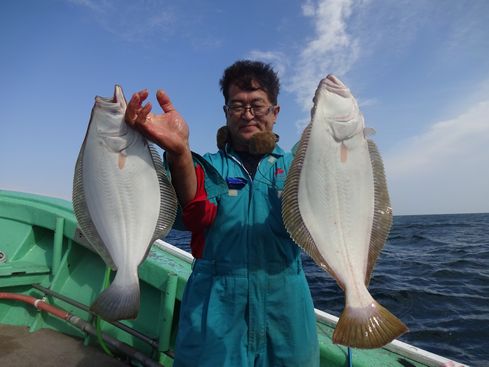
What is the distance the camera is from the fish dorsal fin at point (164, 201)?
2.04 meters

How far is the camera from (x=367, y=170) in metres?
2.00

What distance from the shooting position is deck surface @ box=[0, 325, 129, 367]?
3850 millimetres

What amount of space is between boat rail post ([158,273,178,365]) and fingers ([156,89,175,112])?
2076mm

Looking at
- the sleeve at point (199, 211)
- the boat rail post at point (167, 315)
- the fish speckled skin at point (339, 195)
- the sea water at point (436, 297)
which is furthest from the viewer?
the sea water at point (436, 297)

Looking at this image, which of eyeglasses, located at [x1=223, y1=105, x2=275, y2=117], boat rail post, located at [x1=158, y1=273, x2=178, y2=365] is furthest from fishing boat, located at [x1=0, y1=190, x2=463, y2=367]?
eyeglasses, located at [x1=223, y1=105, x2=275, y2=117]

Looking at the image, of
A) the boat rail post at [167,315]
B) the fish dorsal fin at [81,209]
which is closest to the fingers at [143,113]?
the fish dorsal fin at [81,209]

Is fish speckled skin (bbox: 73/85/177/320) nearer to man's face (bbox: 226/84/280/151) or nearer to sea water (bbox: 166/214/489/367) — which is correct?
man's face (bbox: 226/84/280/151)

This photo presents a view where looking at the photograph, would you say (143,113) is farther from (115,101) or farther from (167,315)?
(167,315)

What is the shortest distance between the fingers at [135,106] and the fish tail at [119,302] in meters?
0.87

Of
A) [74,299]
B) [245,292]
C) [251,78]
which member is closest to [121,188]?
[245,292]

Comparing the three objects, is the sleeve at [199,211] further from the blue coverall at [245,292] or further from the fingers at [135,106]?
the fingers at [135,106]

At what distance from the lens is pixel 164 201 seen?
2.05 metres

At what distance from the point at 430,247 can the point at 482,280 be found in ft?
20.7

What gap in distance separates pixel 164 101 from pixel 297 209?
39.4 inches
